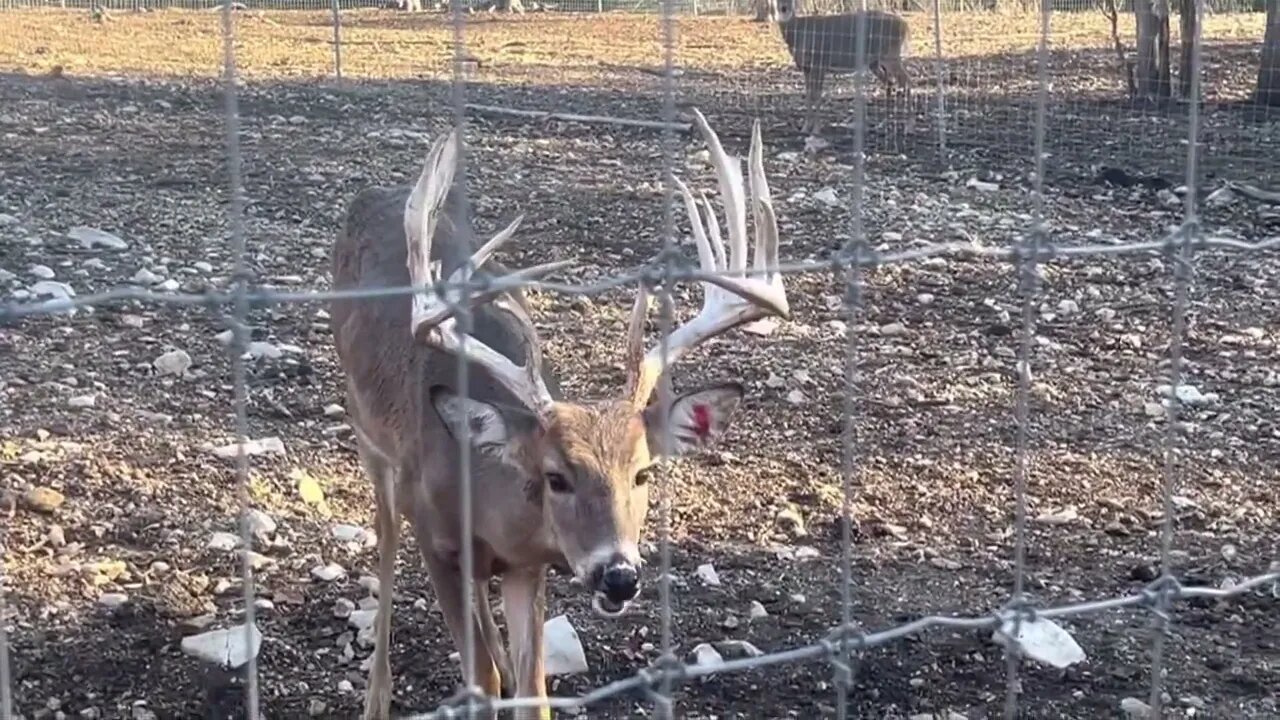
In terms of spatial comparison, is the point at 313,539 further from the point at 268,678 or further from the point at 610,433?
the point at 610,433

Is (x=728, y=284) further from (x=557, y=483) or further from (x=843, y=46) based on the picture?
(x=843, y=46)

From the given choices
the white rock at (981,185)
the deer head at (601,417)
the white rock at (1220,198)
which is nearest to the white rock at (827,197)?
the white rock at (981,185)

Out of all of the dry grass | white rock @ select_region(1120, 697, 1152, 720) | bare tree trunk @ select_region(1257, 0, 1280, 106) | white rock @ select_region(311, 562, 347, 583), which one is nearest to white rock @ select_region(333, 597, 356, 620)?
white rock @ select_region(311, 562, 347, 583)

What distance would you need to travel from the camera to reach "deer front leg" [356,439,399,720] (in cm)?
429

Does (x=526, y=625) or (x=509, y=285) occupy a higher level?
(x=509, y=285)

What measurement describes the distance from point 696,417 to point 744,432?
2.46 metres

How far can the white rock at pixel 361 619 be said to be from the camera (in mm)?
4746

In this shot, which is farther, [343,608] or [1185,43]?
[1185,43]

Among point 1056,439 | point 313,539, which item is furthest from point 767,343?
point 313,539

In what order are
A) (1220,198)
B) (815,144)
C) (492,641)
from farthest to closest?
(815,144), (1220,198), (492,641)

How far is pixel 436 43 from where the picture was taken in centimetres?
2312

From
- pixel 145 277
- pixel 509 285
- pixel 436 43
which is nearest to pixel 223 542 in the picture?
pixel 509 285

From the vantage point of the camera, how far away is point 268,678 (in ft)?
14.5

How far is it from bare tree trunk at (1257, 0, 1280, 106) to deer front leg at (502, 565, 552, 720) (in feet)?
38.7
